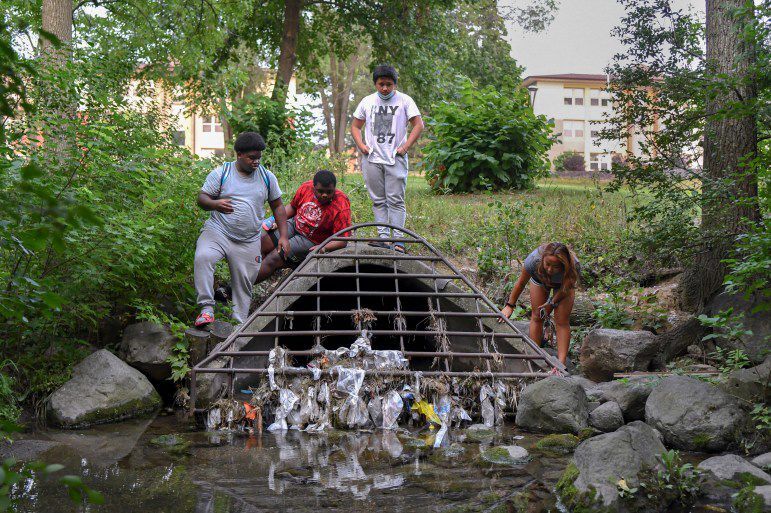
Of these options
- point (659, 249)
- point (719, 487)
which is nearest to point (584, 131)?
point (659, 249)

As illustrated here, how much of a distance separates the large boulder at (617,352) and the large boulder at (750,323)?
809 mm

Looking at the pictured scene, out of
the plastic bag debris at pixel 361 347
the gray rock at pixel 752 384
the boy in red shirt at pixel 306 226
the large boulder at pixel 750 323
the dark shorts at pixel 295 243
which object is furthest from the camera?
the dark shorts at pixel 295 243

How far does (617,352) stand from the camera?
791 centimetres

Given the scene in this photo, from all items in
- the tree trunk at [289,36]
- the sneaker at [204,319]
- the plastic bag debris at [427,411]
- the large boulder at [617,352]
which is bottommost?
the plastic bag debris at [427,411]

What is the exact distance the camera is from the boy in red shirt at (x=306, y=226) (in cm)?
841

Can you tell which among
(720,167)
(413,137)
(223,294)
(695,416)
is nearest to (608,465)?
(695,416)

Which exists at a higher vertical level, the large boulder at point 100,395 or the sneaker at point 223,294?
the sneaker at point 223,294

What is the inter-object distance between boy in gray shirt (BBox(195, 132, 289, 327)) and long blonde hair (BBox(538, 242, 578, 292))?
2.81 metres

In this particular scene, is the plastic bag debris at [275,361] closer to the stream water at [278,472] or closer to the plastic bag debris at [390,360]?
the stream water at [278,472]

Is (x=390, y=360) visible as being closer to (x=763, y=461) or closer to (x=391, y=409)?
(x=391, y=409)

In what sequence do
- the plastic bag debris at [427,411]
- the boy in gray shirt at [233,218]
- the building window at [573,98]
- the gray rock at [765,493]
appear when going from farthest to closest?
the building window at [573,98], the boy in gray shirt at [233,218], the plastic bag debris at [427,411], the gray rock at [765,493]

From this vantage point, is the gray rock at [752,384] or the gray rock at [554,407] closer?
the gray rock at [752,384]

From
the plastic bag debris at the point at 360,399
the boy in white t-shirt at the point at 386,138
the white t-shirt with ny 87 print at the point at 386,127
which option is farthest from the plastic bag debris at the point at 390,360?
the white t-shirt with ny 87 print at the point at 386,127

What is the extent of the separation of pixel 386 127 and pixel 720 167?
12.1 ft
